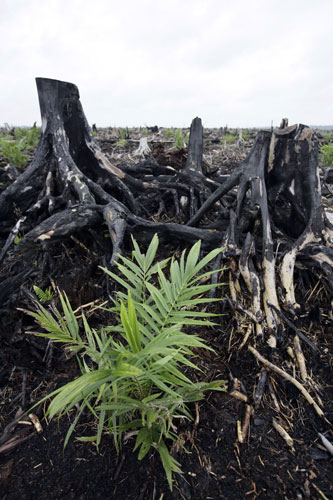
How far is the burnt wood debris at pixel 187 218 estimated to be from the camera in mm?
2344

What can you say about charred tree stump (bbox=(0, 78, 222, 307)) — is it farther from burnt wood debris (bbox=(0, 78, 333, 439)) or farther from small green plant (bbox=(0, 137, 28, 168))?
small green plant (bbox=(0, 137, 28, 168))

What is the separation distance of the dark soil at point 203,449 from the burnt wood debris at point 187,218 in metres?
0.11

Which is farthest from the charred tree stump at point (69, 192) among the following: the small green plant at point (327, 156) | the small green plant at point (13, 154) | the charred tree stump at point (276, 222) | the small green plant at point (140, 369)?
the small green plant at point (327, 156)

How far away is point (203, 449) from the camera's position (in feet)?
5.30

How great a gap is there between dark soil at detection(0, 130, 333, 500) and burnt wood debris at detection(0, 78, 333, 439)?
0.11m

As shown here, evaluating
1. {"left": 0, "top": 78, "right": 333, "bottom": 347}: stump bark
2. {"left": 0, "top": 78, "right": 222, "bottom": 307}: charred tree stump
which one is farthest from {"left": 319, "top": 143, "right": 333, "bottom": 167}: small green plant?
{"left": 0, "top": 78, "right": 222, "bottom": 307}: charred tree stump

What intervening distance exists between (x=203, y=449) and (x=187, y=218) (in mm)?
2866

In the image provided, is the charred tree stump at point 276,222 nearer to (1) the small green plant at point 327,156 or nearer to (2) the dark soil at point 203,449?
(2) the dark soil at point 203,449

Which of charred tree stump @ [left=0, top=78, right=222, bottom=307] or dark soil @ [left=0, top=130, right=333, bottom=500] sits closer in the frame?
dark soil @ [left=0, top=130, right=333, bottom=500]

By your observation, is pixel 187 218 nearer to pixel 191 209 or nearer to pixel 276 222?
pixel 191 209

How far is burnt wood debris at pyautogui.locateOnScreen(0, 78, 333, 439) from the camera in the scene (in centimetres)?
234

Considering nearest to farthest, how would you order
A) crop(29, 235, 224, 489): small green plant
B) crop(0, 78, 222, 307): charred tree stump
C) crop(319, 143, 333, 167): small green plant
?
crop(29, 235, 224, 489): small green plant, crop(0, 78, 222, 307): charred tree stump, crop(319, 143, 333, 167): small green plant

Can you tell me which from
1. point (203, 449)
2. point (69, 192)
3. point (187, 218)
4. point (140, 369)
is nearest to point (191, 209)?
point (187, 218)

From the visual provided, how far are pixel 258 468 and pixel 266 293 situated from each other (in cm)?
118
